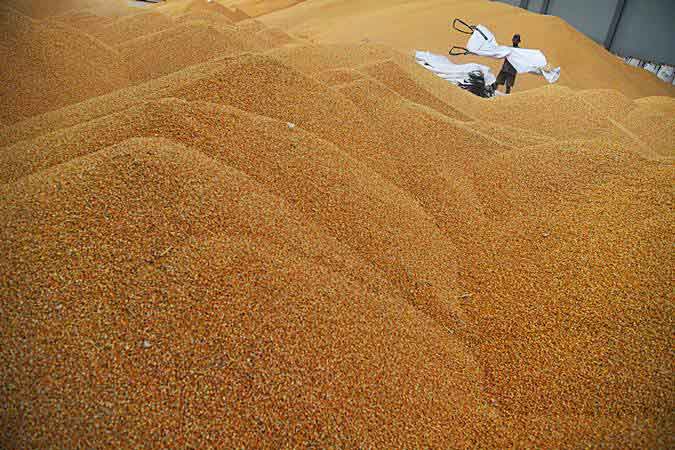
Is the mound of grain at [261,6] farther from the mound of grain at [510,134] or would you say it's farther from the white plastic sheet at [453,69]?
the mound of grain at [510,134]

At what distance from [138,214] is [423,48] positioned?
14.5ft

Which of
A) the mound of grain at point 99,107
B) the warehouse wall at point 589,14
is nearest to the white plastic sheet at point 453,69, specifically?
the mound of grain at point 99,107

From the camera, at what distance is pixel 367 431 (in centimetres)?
82

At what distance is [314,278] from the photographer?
3.32 feet

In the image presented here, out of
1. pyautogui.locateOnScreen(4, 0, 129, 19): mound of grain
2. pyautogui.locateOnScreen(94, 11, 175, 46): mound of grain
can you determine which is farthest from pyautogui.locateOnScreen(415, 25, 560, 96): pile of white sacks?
pyautogui.locateOnScreen(4, 0, 129, 19): mound of grain

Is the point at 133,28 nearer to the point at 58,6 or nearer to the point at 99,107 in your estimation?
the point at 58,6

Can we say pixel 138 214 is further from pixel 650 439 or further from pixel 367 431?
pixel 650 439

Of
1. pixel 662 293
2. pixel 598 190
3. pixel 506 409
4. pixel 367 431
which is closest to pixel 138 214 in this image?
pixel 367 431

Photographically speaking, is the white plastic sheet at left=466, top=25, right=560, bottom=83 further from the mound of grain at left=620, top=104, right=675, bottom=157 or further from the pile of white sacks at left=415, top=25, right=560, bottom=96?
the mound of grain at left=620, top=104, right=675, bottom=157

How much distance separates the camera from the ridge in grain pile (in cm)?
80

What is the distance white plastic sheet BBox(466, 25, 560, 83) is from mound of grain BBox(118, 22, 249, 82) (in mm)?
2091

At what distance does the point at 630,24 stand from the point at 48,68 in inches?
254

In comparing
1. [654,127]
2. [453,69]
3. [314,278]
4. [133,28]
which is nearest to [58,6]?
[133,28]

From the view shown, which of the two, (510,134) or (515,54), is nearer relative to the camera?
(510,134)
